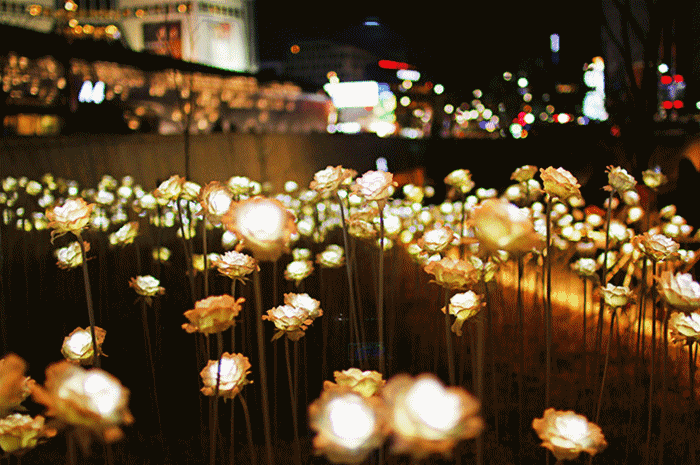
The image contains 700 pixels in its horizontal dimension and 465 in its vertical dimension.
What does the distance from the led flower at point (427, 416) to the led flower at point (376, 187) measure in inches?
31.2

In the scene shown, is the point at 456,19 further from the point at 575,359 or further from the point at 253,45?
the point at 253,45

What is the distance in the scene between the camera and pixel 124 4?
4581 cm

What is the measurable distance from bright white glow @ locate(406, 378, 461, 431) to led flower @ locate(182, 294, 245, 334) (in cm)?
55

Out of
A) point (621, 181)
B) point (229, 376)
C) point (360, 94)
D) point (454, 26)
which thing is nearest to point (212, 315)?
point (229, 376)

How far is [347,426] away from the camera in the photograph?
2.03 ft

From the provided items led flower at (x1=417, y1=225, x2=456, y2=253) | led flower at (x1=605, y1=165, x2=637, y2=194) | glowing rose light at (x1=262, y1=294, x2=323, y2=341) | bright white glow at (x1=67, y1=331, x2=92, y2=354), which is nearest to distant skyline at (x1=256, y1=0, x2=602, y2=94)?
led flower at (x1=605, y1=165, x2=637, y2=194)

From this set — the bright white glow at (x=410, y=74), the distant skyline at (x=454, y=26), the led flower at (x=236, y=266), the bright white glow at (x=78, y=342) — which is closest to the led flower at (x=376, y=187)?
the led flower at (x=236, y=266)

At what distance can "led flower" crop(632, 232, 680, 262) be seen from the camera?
4.97 feet

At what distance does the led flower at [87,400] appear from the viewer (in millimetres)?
559

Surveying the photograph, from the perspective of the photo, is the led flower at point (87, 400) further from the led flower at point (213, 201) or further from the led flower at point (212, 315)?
the led flower at point (213, 201)

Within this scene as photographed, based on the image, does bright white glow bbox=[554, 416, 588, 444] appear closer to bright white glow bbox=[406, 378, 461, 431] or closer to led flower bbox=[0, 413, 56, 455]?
bright white glow bbox=[406, 378, 461, 431]

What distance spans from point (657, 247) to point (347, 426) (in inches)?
48.6

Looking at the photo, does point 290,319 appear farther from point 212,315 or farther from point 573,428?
point 573,428

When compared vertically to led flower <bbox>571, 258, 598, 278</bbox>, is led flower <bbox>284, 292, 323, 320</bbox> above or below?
above
